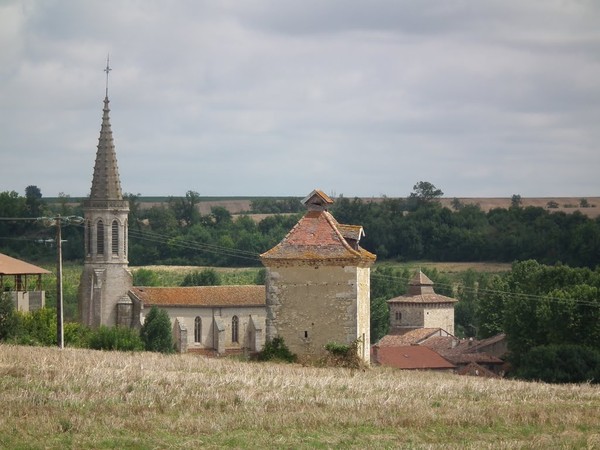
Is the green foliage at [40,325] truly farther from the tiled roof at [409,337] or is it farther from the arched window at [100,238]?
the tiled roof at [409,337]

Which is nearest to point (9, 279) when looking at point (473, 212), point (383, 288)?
point (383, 288)

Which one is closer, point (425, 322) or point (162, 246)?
point (425, 322)

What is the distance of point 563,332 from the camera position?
87.6m

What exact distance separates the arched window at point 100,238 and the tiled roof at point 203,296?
11.2 ft

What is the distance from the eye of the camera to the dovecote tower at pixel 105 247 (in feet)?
335

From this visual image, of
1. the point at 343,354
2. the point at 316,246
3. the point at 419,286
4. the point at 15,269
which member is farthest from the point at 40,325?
the point at 419,286

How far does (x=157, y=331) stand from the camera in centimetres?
9556

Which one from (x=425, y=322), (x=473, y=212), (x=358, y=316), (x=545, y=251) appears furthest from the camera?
(x=473, y=212)

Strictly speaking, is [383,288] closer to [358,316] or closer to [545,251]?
[545,251]

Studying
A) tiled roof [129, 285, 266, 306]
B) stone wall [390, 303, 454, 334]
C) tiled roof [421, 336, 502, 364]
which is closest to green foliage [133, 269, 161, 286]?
stone wall [390, 303, 454, 334]

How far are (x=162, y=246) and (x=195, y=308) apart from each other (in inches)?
2392

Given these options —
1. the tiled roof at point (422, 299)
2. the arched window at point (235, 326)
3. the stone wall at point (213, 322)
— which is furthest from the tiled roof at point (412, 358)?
the tiled roof at point (422, 299)

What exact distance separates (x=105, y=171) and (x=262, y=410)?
7361 cm

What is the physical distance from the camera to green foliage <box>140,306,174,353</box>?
93.0 metres
